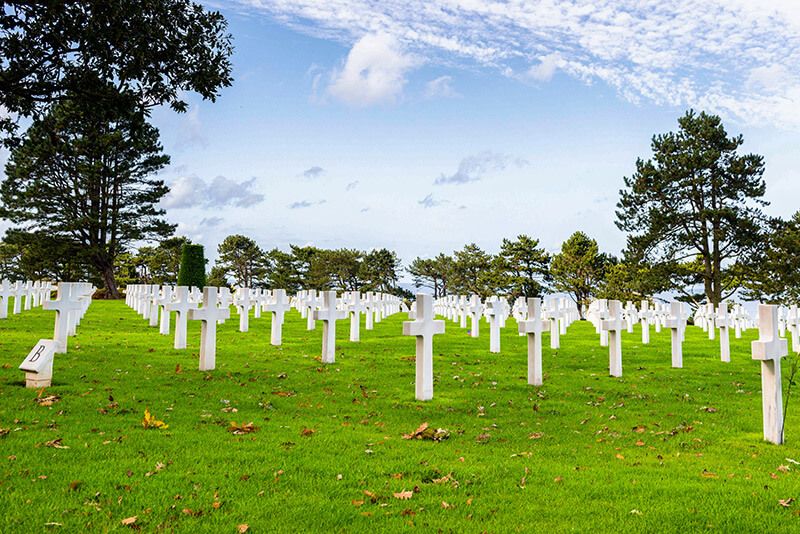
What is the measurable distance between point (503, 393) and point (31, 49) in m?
10.4

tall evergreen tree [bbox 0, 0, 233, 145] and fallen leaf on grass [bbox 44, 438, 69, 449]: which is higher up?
tall evergreen tree [bbox 0, 0, 233, 145]

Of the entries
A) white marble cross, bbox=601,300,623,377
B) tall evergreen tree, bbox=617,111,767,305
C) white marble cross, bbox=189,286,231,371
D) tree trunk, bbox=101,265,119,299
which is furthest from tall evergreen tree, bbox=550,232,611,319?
white marble cross, bbox=189,286,231,371

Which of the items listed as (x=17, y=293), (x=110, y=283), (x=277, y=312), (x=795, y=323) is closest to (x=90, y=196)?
(x=110, y=283)

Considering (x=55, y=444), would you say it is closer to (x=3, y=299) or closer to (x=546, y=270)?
(x=3, y=299)

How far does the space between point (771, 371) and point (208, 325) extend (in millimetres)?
9170

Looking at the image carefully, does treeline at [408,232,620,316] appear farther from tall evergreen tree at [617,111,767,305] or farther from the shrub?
the shrub

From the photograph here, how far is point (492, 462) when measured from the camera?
544 centimetres

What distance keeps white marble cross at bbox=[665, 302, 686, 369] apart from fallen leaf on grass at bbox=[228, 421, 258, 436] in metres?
10.8

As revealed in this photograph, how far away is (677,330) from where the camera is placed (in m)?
14.1

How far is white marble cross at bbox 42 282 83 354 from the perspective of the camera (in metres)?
11.9

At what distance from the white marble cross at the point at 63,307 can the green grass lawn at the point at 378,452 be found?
806 mm

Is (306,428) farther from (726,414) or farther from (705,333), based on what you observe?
(705,333)

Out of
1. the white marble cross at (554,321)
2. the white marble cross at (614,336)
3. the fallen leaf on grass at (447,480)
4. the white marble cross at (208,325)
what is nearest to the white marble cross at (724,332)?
the white marble cross at (554,321)

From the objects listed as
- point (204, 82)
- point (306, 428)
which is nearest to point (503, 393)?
point (306, 428)
